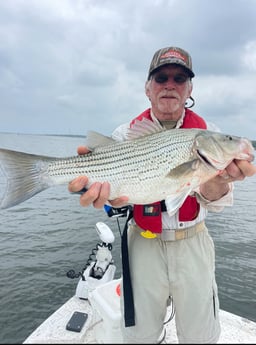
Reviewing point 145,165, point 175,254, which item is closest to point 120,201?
point 145,165

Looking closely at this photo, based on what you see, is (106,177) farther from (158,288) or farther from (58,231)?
(58,231)

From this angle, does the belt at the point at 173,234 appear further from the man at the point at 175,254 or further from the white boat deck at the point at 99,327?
the white boat deck at the point at 99,327

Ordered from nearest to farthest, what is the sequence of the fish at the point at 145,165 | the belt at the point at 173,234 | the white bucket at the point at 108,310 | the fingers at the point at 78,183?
the fish at the point at 145,165 → the fingers at the point at 78,183 → the belt at the point at 173,234 → the white bucket at the point at 108,310

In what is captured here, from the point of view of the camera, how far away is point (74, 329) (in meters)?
4.50

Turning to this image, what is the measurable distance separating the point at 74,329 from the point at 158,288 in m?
1.86

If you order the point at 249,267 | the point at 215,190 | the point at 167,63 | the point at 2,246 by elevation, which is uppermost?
the point at 167,63

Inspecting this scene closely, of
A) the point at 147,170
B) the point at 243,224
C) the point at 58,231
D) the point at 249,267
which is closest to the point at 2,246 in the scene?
the point at 58,231

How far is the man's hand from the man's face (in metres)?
1.15

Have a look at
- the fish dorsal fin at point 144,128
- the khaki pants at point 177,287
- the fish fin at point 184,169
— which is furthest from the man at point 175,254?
the fish dorsal fin at point 144,128

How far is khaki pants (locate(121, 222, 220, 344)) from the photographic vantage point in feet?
11.2

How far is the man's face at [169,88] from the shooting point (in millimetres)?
3865

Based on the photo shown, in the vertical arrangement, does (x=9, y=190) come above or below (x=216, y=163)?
below

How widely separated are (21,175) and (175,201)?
1.82 meters

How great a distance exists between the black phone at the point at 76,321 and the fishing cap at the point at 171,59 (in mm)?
4041
